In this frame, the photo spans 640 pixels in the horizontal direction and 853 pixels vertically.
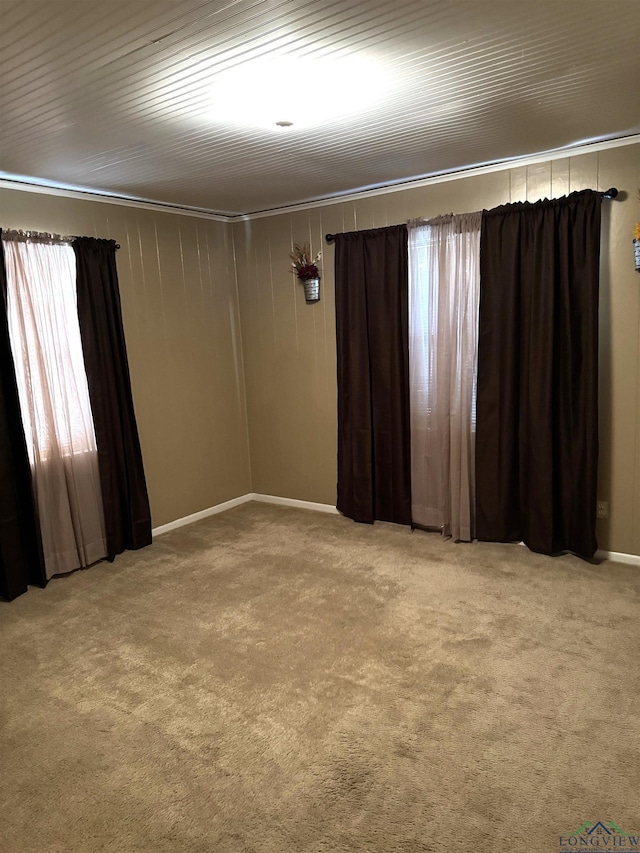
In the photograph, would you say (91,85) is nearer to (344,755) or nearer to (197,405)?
(344,755)

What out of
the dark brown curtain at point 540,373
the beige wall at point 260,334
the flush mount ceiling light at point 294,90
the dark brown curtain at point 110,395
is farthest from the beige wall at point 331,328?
the flush mount ceiling light at point 294,90

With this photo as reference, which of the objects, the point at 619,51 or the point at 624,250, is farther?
the point at 624,250

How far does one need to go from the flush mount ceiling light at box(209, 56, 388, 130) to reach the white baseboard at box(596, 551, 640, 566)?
305 centimetres

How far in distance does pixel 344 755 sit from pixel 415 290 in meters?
3.15

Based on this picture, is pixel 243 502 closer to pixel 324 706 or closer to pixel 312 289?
pixel 312 289

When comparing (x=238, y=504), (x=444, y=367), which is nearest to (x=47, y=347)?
(x=238, y=504)


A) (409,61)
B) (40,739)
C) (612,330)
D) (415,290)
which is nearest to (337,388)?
(415,290)

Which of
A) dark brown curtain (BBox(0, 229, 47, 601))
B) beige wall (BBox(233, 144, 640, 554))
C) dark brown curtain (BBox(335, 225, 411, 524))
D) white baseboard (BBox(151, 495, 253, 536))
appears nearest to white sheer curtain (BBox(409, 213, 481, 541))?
dark brown curtain (BBox(335, 225, 411, 524))

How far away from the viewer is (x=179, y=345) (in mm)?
5035

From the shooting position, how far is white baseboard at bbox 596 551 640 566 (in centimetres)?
391

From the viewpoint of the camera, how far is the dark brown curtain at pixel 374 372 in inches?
179

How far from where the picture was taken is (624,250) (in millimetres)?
3709

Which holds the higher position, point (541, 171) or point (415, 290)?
point (541, 171)

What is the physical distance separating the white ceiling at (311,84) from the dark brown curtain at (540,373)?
502 mm
